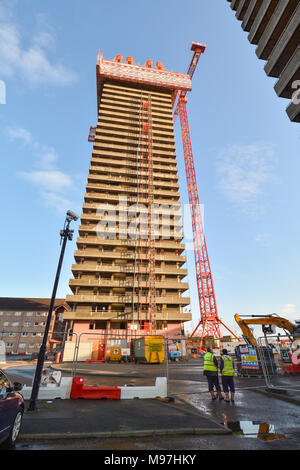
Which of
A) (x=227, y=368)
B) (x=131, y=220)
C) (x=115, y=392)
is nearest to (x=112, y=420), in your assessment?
(x=115, y=392)

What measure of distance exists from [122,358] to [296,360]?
20.7 meters

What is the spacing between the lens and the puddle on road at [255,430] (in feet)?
15.8

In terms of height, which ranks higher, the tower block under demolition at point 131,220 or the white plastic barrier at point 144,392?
the tower block under demolition at point 131,220

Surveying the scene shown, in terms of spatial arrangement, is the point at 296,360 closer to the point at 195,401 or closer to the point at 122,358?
the point at 195,401

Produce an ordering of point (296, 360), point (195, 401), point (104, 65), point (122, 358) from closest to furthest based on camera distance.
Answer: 1. point (195, 401)
2. point (296, 360)
3. point (122, 358)
4. point (104, 65)

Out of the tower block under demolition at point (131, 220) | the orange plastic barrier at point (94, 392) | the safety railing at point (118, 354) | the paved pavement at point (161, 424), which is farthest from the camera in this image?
the tower block under demolition at point (131, 220)

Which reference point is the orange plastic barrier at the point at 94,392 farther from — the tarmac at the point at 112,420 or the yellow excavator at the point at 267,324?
the yellow excavator at the point at 267,324

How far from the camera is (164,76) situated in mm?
68062

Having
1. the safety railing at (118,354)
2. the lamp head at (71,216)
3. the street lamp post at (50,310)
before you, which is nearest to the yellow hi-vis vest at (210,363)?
the street lamp post at (50,310)

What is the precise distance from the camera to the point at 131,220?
49.2 meters

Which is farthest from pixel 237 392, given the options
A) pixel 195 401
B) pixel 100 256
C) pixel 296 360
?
pixel 100 256

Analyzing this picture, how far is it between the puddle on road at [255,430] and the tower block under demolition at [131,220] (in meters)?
33.9

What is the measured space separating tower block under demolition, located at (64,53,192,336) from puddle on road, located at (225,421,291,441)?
33918 millimetres

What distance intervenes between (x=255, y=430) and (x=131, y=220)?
44996mm
